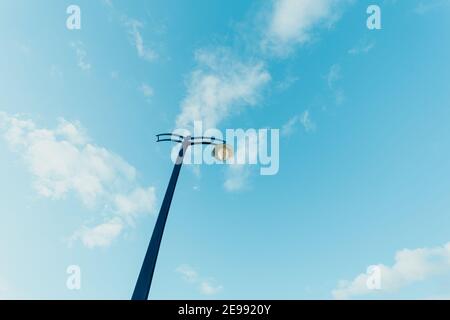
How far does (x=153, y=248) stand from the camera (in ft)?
18.1

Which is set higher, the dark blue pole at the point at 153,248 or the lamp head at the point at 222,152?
the lamp head at the point at 222,152

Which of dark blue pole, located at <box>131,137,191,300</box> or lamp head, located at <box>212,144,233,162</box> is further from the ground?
lamp head, located at <box>212,144,233,162</box>

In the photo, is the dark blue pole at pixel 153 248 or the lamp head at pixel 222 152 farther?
the lamp head at pixel 222 152

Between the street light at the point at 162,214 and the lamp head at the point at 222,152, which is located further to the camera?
the lamp head at the point at 222,152

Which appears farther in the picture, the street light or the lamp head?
the lamp head

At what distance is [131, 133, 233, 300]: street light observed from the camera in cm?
497

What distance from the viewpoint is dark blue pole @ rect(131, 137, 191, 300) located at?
491 centimetres

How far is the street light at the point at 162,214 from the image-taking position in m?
4.97

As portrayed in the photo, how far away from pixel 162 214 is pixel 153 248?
2.39 ft

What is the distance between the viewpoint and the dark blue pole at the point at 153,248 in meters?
4.91

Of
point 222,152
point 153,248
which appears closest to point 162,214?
point 153,248
